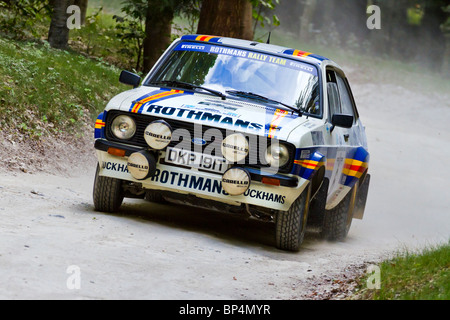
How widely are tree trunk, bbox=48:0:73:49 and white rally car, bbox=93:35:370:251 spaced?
7.93 metres

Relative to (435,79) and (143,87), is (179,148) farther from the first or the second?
(435,79)

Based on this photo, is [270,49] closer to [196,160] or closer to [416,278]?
[196,160]

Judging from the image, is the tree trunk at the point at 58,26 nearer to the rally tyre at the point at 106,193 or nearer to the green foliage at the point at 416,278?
the rally tyre at the point at 106,193

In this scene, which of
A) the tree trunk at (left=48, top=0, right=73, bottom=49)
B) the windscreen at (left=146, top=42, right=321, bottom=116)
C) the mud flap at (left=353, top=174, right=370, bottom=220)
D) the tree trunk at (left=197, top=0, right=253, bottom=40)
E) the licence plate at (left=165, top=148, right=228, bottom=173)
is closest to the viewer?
the licence plate at (left=165, top=148, right=228, bottom=173)

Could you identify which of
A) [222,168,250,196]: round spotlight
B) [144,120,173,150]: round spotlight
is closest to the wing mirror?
[144,120,173,150]: round spotlight

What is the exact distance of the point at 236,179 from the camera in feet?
21.8

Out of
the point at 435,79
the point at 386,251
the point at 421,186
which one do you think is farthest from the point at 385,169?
the point at 435,79

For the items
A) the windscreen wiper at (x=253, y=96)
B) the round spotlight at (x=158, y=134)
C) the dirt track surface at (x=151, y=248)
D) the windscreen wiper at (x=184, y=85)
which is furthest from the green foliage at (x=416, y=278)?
the windscreen wiper at (x=184, y=85)

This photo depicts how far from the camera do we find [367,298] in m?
5.12

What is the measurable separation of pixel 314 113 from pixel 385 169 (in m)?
10.0

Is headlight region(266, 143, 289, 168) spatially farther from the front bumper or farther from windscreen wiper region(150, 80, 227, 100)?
windscreen wiper region(150, 80, 227, 100)

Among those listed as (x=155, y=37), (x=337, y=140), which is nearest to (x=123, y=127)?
(x=337, y=140)

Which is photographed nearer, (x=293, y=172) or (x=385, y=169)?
(x=293, y=172)

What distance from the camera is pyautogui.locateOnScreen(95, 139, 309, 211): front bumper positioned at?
266 inches
